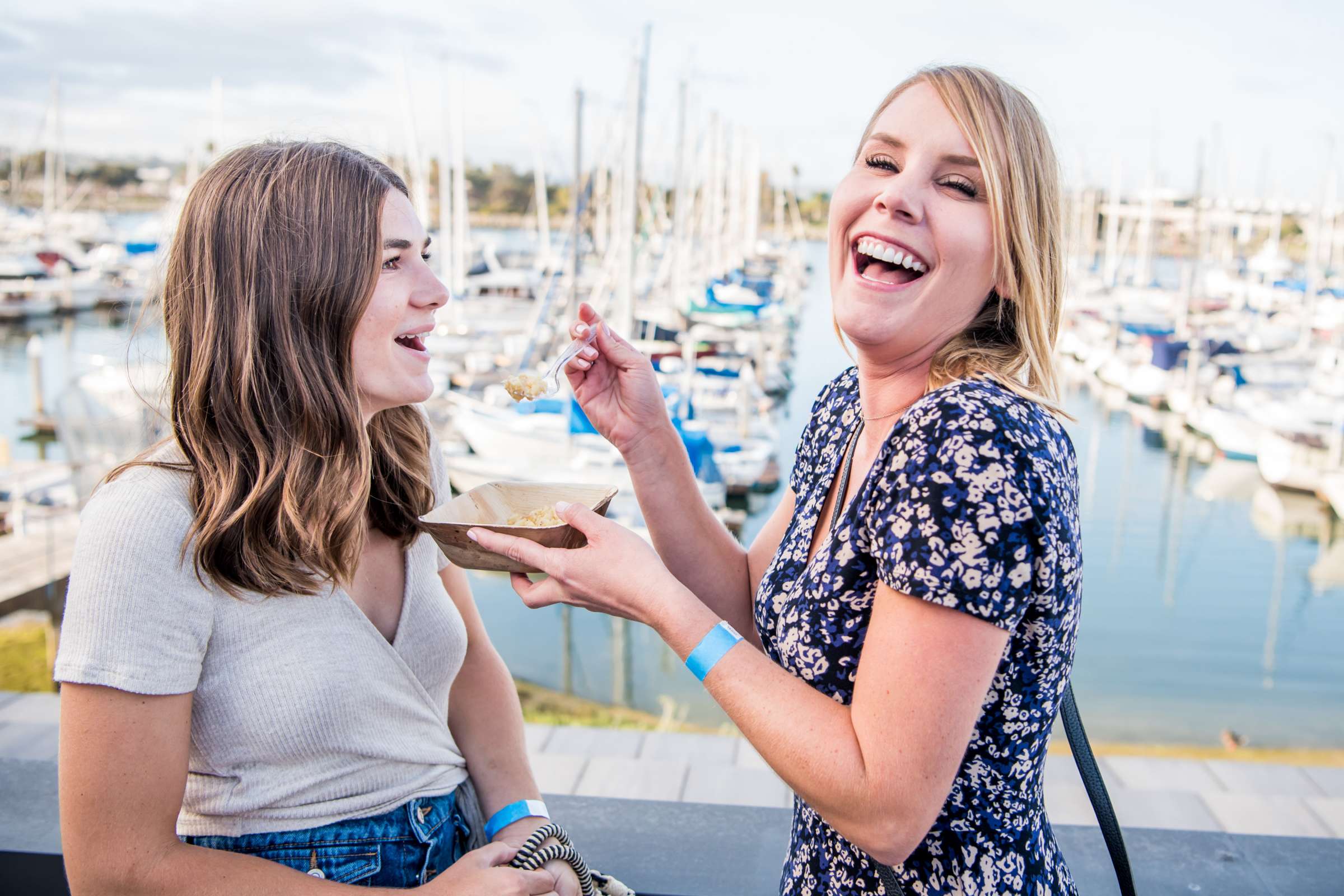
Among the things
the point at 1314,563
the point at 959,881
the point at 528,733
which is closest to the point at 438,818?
the point at 959,881

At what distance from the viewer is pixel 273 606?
1.47 metres

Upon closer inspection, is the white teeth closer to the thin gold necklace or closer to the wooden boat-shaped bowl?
the thin gold necklace

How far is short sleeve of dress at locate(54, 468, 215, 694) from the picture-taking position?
1273 mm

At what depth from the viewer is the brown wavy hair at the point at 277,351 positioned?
1496 millimetres

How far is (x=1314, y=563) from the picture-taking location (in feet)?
48.6

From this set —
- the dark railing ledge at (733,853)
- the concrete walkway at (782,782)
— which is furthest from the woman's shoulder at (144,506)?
the concrete walkway at (782,782)

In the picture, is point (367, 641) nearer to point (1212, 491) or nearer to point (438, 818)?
point (438, 818)

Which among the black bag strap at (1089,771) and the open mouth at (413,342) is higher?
the open mouth at (413,342)

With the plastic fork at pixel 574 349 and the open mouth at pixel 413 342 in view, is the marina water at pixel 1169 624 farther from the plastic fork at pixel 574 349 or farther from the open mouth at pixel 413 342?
the open mouth at pixel 413 342

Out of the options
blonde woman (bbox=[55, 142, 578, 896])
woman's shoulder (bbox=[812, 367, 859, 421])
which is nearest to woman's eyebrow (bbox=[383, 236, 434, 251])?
blonde woman (bbox=[55, 142, 578, 896])

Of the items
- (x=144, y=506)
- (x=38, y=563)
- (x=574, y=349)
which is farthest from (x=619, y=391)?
(x=38, y=563)

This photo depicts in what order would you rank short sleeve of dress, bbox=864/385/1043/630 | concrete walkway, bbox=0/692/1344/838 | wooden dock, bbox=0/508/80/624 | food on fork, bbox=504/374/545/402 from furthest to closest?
wooden dock, bbox=0/508/80/624 < concrete walkway, bbox=0/692/1344/838 < food on fork, bbox=504/374/545/402 < short sleeve of dress, bbox=864/385/1043/630

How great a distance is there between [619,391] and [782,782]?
1.90 meters

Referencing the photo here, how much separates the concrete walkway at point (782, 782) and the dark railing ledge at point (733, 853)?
59 centimetres
